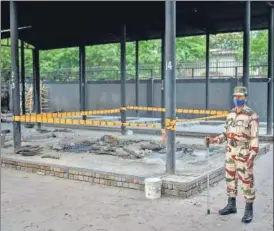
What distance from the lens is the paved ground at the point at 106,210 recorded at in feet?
16.9

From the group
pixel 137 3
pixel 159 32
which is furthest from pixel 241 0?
pixel 159 32

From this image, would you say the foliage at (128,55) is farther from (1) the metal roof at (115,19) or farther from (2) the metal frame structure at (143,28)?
(1) the metal roof at (115,19)

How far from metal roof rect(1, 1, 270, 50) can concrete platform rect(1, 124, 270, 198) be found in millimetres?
4537

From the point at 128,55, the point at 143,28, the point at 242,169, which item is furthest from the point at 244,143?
the point at 128,55

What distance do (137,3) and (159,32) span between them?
396 cm

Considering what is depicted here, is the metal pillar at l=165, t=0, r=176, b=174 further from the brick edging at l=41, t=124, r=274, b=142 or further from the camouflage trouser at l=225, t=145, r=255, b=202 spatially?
the brick edging at l=41, t=124, r=274, b=142

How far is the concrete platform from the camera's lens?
6734 mm

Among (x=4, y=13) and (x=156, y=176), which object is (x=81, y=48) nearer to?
(x=4, y=13)

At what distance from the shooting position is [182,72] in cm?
2278

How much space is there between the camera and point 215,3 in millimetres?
12164

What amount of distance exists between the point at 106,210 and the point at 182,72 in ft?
57.8

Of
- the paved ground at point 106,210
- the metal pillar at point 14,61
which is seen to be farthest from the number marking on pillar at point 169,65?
the metal pillar at point 14,61

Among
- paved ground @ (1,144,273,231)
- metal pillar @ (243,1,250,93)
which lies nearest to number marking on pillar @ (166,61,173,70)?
paved ground @ (1,144,273,231)

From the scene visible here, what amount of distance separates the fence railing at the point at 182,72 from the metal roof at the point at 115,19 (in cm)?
556
